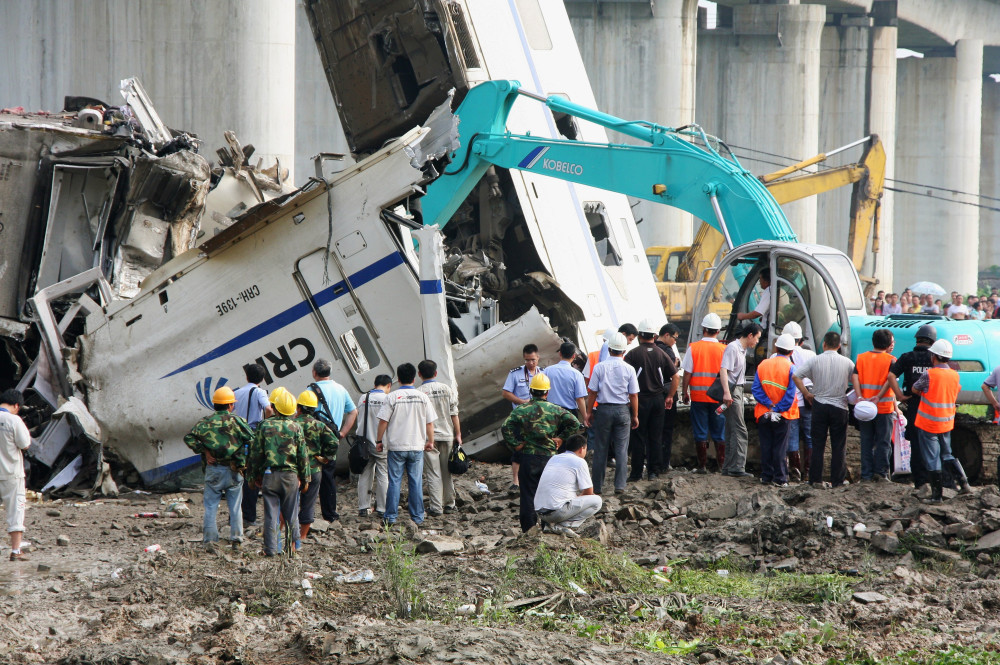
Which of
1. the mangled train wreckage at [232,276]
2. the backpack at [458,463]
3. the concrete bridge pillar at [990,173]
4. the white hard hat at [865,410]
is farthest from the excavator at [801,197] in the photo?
the concrete bridge pillar at [990,173]

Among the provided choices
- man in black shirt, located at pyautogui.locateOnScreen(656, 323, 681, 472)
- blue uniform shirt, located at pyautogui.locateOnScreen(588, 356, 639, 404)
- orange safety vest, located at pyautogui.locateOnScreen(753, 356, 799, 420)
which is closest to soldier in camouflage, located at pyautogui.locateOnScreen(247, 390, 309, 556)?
blue uniform shirt, located at pyautogui.locateOnScreen(588, 356, 639, 404)

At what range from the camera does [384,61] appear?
48.8 ft

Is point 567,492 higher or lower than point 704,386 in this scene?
lower

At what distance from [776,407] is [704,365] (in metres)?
0.80

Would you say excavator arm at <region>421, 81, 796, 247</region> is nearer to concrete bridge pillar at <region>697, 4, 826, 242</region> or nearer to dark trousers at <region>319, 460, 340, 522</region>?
dark trousers at <region>319, 460, 340, 522</region>

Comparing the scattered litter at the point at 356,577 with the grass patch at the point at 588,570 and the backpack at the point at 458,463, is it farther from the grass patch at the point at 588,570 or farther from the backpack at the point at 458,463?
the backpack at the point at 458,463

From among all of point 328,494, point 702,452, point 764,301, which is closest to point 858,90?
point 764,301

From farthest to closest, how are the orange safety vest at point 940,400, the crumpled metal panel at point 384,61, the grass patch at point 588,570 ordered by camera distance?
the crumpled metal panel at point 384,61, the orange safety vest at point 940,400, the grass patch at point 588,570

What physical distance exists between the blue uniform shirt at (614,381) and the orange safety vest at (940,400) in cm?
247

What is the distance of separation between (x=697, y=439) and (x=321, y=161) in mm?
4543

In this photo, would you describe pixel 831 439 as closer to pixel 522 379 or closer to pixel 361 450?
pixel 522 379

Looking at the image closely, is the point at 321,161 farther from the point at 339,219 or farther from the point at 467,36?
the point at 467,36

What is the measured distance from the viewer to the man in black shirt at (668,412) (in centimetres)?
1111

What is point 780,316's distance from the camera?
454 inches
